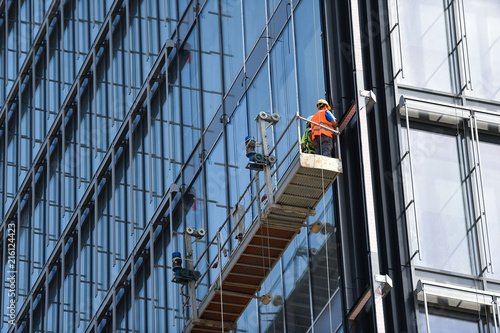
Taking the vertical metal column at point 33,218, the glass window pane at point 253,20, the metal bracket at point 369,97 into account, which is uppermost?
the vertical metal column at point 33,218

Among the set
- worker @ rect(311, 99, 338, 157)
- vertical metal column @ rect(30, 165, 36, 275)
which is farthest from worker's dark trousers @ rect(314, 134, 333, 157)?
vertical metal column @ rect(30, 165, 36, 275)

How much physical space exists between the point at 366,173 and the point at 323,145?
143cm

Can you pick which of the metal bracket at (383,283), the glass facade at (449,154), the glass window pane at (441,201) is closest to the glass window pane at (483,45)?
the glass facade at (449,154)

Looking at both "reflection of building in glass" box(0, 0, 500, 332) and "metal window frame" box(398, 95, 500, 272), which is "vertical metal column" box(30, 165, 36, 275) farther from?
"metal window frame" box(398, 95, 500, 272)

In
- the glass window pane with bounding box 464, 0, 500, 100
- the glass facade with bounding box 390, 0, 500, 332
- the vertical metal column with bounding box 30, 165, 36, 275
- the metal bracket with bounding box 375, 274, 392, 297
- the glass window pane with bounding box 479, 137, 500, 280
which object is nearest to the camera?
the metal bracket with bounding box 375, 274, 392, 297

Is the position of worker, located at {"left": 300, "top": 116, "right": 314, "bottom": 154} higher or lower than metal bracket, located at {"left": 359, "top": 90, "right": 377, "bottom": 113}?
lower

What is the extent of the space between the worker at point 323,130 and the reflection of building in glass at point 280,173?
0.57m

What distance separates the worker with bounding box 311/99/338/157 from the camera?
102 feet

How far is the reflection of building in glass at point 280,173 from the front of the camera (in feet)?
99.2

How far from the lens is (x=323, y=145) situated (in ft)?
102

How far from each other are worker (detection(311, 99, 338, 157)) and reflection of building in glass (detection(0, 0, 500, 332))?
57 centimetres

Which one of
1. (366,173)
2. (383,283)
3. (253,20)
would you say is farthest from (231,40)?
(383,283)

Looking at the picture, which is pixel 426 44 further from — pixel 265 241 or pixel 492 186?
pixel 265 241

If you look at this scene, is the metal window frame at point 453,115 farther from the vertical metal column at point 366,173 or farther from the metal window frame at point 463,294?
the metal window frame at point 463,294
